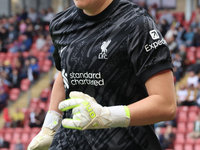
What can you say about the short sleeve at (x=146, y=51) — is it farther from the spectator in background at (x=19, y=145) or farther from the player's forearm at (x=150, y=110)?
the spectator in background at (x=19, y=145)

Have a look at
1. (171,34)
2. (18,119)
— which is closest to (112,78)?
(18,119)

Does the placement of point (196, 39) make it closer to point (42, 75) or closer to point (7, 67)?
point (42, 75)

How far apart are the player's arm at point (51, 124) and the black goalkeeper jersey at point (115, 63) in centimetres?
15

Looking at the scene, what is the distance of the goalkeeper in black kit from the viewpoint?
152 cm

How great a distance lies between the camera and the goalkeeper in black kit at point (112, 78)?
1521 millimetres

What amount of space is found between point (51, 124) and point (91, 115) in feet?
2.12

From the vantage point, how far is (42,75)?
41.9 ft

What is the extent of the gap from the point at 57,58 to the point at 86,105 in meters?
0.73

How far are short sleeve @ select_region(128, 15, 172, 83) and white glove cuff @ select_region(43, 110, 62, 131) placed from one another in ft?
2.24

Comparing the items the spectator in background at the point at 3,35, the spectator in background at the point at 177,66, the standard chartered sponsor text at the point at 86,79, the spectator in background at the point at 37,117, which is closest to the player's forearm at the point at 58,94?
the standard chartered sponsor text at the point at 86,79

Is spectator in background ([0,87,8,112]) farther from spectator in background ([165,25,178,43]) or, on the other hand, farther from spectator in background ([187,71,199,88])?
spectator in background ([187,71,199,88])

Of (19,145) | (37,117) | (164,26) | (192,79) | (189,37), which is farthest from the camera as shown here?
(164,26)

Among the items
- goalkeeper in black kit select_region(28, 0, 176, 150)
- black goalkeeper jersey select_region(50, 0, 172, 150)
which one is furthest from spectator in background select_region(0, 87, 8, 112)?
black goalkeeper jersey select_region(50, 0, 172, 150)

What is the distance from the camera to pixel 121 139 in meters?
1.72
